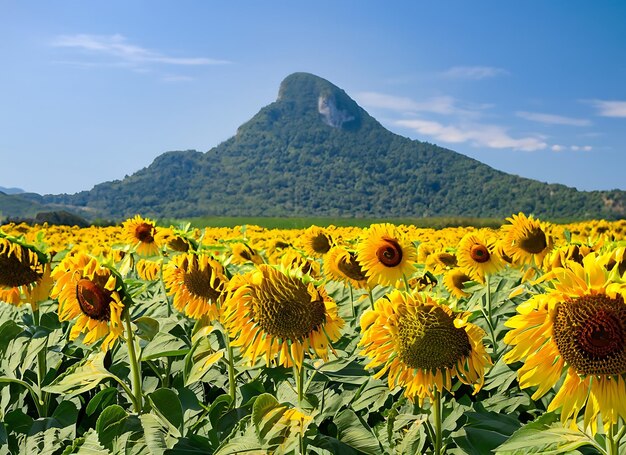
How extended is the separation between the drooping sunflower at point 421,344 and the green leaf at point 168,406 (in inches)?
39.9

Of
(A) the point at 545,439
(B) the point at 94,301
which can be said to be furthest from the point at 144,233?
(A) the point at 545,439

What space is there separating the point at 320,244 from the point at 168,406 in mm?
5418

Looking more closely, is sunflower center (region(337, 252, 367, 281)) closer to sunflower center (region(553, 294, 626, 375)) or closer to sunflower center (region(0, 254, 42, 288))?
sunflower center (region(0, 254, 42, 288))

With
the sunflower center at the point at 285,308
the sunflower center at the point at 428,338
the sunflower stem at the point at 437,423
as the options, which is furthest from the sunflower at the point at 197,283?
the sunflower stem at the point at 437,423

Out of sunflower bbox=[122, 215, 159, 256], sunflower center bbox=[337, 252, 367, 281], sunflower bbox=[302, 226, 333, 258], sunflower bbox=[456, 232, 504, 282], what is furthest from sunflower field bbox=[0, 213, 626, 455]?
sunflower bbox=[302, 226, 333, 258]

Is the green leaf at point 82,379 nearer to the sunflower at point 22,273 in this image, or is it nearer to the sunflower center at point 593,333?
the sunflower at point 22,273

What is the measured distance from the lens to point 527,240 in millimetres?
6750

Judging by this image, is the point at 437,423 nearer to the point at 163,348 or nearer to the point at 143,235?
the point at 163,348

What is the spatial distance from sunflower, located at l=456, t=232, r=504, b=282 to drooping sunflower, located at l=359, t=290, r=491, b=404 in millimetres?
3978

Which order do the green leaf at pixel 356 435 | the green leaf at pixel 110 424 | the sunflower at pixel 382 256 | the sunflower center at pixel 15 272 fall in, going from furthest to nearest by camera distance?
1. the sunflower at pixel 382 256
2. the sunflower center at pixel 15 272
3. the green leaf at pixel 110 424
4. the green leaf at pixel 356 435

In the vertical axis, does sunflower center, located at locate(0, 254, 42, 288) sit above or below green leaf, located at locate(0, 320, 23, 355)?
above

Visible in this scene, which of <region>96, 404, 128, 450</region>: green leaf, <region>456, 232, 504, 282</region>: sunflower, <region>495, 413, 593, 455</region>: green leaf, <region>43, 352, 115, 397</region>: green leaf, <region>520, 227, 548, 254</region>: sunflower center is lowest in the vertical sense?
<region>96, 404, 128, 450</region>: green leaf

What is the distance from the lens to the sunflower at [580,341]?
2314 millimetres

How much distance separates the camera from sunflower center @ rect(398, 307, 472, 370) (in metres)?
2.96
